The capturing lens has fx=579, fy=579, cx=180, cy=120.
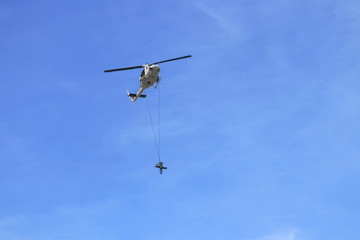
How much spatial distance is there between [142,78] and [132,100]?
14.0 meters

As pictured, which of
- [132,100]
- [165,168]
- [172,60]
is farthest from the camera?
[132,100]

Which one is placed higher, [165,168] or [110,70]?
[110,70]

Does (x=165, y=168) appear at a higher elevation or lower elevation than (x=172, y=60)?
lower

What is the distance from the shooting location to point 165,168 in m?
106

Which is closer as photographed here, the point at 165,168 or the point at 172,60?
the point at 165,168

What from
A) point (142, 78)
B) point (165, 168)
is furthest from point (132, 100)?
point (165, 168)

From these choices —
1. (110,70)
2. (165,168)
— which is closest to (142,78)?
(110,70)

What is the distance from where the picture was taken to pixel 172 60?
4513 inches

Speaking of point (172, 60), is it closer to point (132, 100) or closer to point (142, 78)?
point (142, 78)

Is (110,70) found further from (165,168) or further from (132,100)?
(165,168)

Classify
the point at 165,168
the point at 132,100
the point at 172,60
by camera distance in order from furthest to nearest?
the point at 132,100
the point at 172,60
the point at 165,168

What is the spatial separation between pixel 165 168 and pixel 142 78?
2007cm

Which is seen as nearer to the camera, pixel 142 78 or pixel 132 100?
pixel 142 78

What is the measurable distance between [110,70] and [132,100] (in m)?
14.2
